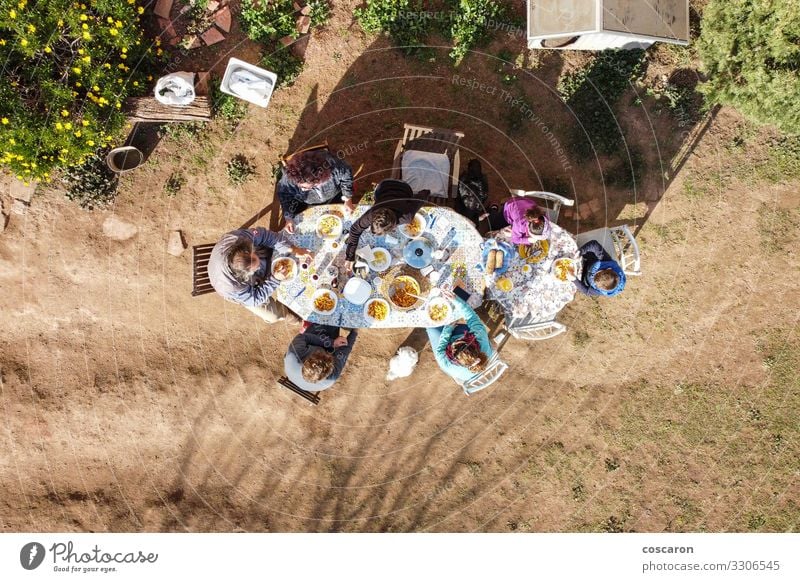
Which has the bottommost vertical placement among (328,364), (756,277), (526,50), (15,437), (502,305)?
(15,437)

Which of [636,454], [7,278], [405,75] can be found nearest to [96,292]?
[7,278]

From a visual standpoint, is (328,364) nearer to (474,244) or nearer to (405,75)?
(474,244)

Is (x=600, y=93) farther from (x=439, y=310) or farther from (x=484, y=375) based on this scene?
(x=484, y=375)

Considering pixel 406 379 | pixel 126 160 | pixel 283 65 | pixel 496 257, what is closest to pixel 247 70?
pixel 283 65

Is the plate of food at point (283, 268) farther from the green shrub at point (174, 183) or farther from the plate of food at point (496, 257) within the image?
the green shrub at point (174, 183)

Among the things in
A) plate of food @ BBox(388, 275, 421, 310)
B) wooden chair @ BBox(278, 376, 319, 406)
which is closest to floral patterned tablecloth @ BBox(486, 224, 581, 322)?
plate of food @ BBox(388, 275, 421, 310)

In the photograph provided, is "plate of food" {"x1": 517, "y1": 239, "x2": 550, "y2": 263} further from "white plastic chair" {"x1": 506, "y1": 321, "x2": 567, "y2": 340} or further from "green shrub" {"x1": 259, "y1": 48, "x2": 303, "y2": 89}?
"green shrub" {"x1": 259, "y1": 48, "x2": 303, "y2": 89}
